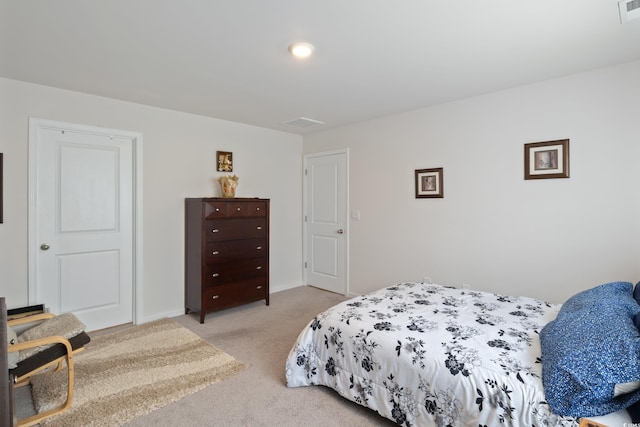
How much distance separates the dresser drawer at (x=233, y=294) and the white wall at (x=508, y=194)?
134cm

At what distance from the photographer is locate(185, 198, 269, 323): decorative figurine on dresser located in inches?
143

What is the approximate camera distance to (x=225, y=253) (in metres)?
3.78

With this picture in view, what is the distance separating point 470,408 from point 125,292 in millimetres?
3445

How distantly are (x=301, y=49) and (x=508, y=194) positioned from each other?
91.3 inches

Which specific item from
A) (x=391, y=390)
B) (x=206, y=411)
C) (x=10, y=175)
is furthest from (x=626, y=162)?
(x=10, y=175)

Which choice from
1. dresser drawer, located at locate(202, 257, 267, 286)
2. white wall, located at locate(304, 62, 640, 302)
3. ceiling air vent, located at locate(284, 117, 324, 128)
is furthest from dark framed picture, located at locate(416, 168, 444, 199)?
dresser drawer, located at locate(202, 257, 267, 286)

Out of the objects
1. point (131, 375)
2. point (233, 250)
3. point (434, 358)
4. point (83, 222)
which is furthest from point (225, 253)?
point (434, 358)

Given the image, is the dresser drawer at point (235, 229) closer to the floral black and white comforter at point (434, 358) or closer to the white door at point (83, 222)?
the white door at point (83, 222)

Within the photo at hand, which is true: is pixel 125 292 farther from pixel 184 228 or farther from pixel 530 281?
pixel 530 281

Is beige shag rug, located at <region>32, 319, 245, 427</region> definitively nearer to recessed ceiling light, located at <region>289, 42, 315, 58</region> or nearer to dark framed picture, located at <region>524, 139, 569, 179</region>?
recessed ceiling light, located at <region>289, 42, 315, 58</region>

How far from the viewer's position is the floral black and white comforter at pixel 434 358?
149 centimetres

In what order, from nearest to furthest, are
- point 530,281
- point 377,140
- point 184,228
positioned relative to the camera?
point 530,281, point 184,228, point 377,140

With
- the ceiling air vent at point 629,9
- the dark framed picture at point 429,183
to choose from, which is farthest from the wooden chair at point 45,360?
the ceiling air vent at point 629,9

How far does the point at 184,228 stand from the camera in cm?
390
